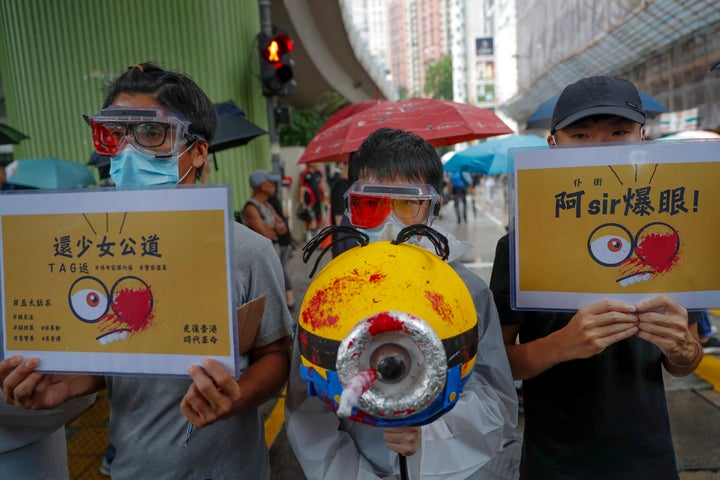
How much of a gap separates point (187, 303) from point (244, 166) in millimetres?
7233

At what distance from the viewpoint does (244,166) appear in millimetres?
8180

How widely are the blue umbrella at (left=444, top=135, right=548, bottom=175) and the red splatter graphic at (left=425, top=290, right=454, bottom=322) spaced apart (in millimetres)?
5697

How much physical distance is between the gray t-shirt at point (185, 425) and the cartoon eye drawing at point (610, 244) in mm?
876

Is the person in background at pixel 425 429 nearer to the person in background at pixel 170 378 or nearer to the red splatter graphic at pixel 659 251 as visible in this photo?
the person in background at pixel 170 378

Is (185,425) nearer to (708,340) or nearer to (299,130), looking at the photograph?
(708,340)

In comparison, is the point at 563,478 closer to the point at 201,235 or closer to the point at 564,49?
the point at 201,235

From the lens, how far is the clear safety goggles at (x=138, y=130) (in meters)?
1.50

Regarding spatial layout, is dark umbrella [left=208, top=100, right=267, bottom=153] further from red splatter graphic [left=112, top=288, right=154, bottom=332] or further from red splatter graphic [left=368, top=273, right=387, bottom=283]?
red splatter graphic [left=368, top=273, right=387, bottom=283]

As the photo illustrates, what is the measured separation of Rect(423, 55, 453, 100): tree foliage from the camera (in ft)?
236

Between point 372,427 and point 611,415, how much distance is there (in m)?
0.74

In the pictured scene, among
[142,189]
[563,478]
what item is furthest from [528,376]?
[142,189]

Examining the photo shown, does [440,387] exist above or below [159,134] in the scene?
below

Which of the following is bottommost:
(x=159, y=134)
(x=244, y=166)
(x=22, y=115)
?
(x=159, y=134)

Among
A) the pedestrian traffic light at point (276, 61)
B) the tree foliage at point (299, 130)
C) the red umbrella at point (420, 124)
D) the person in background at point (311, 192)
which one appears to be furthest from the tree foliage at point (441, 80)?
the red umbrella at point (420, 124)
